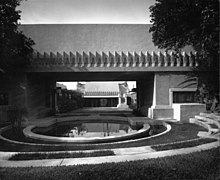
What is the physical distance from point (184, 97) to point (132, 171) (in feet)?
49.1

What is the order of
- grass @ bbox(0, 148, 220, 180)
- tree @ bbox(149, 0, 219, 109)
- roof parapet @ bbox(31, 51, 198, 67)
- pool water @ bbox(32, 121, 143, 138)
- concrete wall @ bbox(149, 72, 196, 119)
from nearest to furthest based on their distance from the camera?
1. grass @ bbox(0, 148, 220, 180)
2. tree @ bbox(149, 0, 219, 109)
3. pool water @ bbox(32, 121, 143, 138)
4. roof parapet @ bbox(31, 51, 198, 67)
5. concrete wall @ bbox(149, 72, 196, 119)

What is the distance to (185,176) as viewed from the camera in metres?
3.99

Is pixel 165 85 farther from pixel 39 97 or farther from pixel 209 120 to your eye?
pixel 39 97

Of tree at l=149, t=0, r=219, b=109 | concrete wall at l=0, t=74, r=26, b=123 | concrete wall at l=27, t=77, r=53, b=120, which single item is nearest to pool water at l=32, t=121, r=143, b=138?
concrete wall at l=27, t=77, r=53, b=120

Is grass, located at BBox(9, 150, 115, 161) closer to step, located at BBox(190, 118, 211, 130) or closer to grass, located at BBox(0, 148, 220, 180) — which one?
grass, located at BBox(0, 148, 220, 180)

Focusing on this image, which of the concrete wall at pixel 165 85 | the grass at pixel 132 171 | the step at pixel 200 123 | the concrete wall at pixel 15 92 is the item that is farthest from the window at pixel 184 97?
the concrete wall at pixel 15 92

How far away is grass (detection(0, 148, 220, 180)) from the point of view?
3910mm

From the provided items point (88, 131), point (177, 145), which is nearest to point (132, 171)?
point (177, 145)

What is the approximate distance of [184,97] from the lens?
17.0m

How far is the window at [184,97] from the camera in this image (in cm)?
1683

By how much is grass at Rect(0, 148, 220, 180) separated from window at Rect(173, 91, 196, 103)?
12.8 m

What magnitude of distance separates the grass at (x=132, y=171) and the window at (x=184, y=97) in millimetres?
12779

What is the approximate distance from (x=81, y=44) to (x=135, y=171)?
1601cm

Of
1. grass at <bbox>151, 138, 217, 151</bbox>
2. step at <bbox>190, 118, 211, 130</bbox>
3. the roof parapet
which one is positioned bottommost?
step at <bbox>190, 118, 211, 130</bbox>
